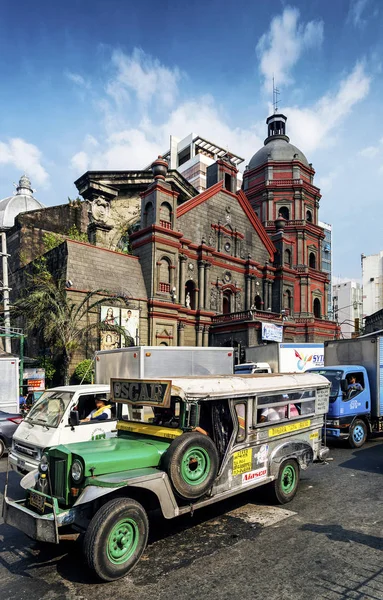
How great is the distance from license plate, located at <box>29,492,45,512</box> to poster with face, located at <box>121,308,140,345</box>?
65.4ft

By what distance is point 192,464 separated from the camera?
5.58 metres

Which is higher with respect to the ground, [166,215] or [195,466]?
[166,215]

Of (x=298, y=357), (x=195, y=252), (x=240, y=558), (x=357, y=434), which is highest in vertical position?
(x=195, y=252)

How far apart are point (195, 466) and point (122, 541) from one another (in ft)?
4.18

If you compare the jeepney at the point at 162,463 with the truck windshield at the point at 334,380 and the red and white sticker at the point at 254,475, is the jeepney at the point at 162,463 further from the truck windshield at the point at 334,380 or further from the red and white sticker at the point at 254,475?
the truck windshield at the point at 334,380

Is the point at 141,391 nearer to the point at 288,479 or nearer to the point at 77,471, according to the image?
the point at 77,471

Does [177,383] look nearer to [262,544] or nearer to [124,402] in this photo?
[124,402]

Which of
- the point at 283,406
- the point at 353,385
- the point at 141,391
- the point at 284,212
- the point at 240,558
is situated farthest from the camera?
the point at 284,212

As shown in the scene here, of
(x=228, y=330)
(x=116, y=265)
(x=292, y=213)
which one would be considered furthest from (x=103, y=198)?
(x=292, y=213)

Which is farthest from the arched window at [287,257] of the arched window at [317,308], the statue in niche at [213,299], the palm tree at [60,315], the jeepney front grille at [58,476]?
the jeepney front grille at [58,476]

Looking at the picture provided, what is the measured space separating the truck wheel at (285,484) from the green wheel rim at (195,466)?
2.02 m

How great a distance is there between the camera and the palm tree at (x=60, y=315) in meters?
20.7

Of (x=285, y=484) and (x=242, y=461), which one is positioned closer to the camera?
(x=242, y=461)

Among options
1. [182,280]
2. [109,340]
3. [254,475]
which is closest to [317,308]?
[182,280]
